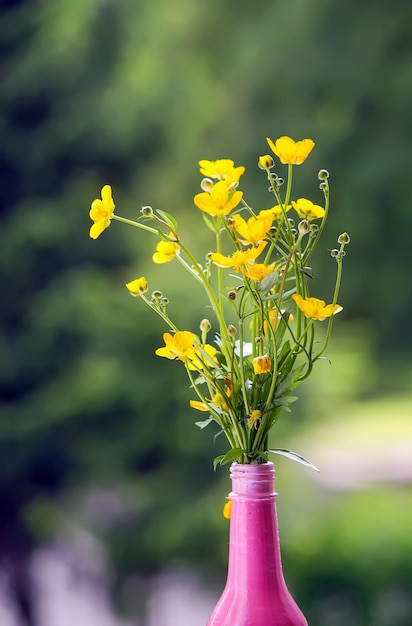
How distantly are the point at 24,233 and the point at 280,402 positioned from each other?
1.76 m

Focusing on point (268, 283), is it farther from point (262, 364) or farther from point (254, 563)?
point (254, 563)

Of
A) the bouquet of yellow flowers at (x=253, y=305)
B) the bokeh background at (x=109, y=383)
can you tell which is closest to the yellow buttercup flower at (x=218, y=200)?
the bouquet of yellow flowers at (x=253, y=305)

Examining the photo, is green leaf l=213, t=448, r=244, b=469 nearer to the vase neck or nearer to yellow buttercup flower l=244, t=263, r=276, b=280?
the vase neck

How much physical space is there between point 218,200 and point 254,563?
0.23 meters

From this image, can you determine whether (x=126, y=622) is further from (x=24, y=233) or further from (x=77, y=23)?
(x=77, y=23)

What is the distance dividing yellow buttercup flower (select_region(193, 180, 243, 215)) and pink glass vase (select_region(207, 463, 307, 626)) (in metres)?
0.16

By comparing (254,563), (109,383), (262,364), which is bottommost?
(254,563)

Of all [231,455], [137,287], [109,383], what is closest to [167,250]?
[137,287]

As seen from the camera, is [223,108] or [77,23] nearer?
[77,23]

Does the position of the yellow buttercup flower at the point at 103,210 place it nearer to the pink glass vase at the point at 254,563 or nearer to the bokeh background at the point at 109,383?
the pink glass vase at the point at 254,563

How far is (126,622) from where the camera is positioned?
7.70 feet

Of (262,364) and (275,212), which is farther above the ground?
(275,212)

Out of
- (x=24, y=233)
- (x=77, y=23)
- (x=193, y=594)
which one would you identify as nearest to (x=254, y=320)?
(x=24, y=233)

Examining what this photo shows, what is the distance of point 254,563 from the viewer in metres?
0.58
